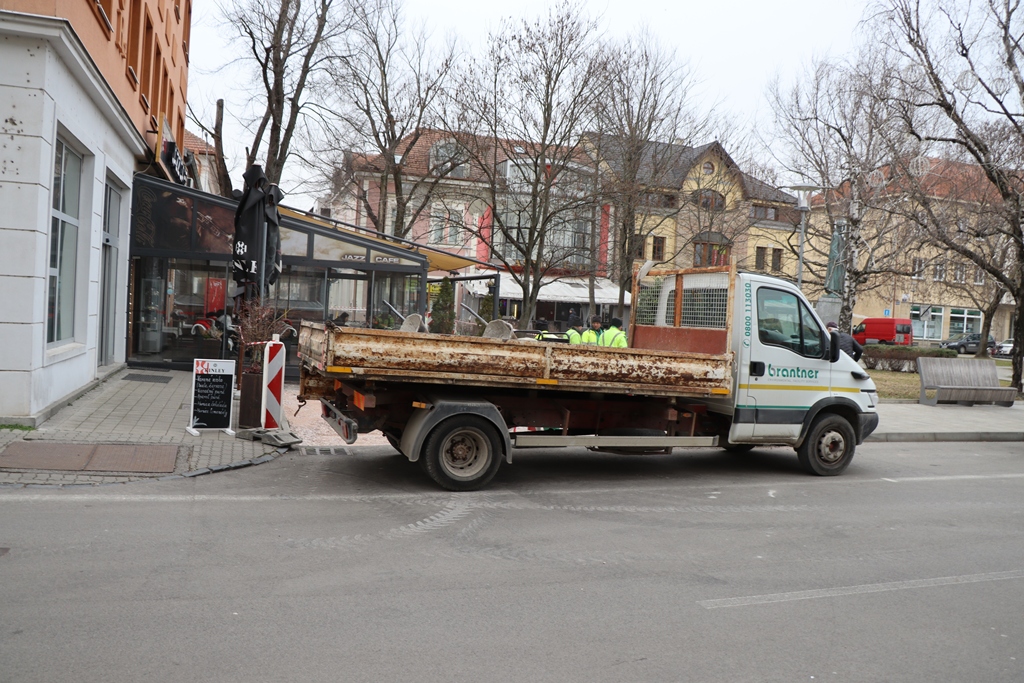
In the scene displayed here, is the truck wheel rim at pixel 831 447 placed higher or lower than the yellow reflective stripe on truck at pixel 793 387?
lower

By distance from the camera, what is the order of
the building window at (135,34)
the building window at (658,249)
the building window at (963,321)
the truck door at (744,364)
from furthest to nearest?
the building window at (963,321) < the building window at (658,249) < the building window at (135,34) < the truck door at (744,364)

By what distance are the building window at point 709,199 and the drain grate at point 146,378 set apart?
21.0 m

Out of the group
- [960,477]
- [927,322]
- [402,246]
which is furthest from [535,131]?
[927,322]

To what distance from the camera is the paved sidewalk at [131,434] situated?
7.57 m

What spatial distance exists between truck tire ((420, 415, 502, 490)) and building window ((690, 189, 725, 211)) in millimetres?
24828

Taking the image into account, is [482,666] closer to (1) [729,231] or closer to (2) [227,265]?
(2) [227,265]

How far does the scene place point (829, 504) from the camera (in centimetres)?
819

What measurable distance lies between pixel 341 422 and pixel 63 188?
5889mm

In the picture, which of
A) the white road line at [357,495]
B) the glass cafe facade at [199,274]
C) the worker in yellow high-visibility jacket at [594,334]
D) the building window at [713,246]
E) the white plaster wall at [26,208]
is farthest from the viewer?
the building window at [713,246]

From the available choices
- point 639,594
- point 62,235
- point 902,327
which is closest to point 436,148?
point 62,235

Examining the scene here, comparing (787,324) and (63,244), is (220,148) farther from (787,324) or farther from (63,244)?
(787,324)

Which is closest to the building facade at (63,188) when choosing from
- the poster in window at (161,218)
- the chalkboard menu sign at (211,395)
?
the poster in window at (161,218)

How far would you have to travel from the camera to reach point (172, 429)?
1016cm

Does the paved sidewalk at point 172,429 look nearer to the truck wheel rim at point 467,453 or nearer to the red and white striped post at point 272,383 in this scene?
the red and white striped post at point 272,383
